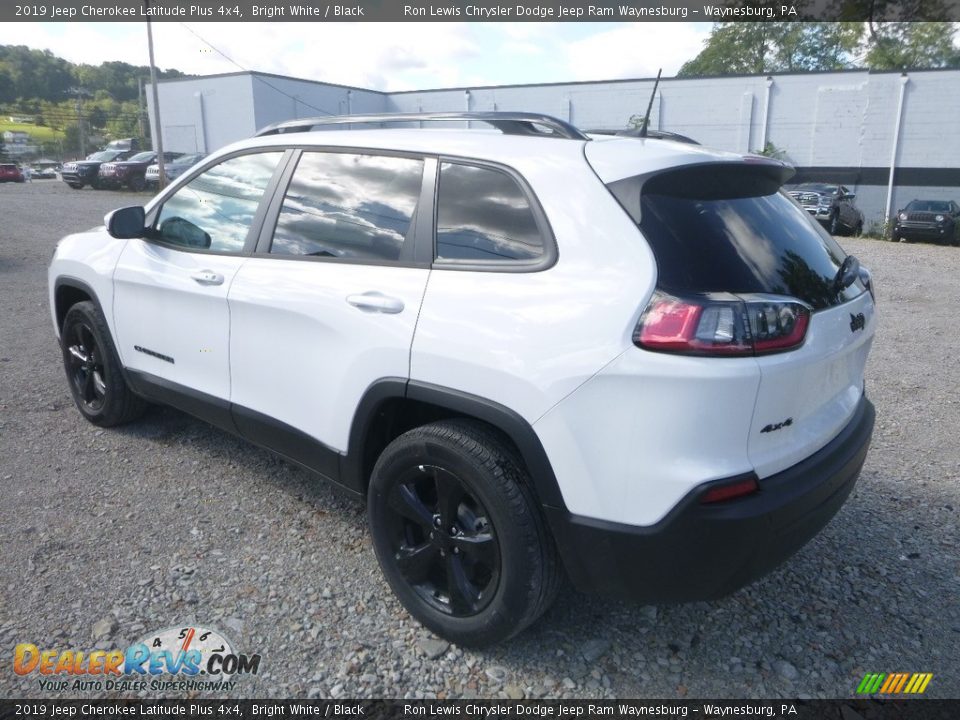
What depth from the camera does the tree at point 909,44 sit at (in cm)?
4016

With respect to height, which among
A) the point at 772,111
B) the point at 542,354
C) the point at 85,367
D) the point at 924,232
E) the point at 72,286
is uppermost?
the point at 772,111

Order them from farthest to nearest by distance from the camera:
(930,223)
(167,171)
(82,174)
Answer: (82,174) < (167,171) < (930,223)

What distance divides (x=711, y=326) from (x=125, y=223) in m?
3.05

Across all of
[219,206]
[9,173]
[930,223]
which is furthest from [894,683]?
[9,173]

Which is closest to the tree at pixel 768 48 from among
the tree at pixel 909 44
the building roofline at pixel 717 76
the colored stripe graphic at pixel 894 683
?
the tree at pixel 909 44

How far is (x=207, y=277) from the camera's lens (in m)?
3.46

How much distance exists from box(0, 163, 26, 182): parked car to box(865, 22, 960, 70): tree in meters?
43.6

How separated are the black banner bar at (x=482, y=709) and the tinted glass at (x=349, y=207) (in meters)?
1.57

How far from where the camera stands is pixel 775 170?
2.78 meters

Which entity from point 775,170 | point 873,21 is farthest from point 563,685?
point 873,21

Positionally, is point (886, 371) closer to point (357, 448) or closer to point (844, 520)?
point (844, 520)

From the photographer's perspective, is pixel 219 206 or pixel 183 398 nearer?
pixel 219 206

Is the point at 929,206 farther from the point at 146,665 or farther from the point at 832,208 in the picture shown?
the point at 146,665

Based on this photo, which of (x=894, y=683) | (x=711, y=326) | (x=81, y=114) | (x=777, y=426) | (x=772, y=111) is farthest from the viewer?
(x=81, y=114)
